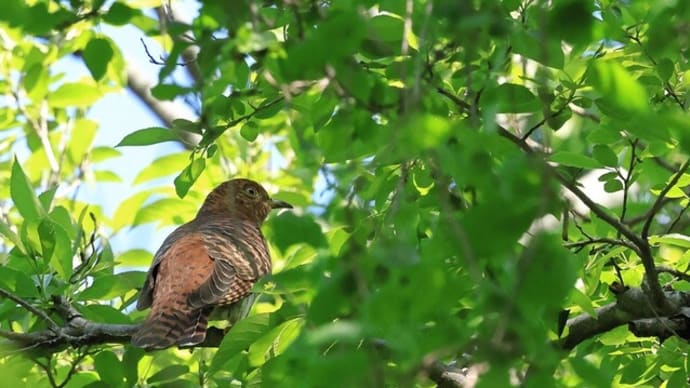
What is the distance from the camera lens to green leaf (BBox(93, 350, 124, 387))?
16.1 feet

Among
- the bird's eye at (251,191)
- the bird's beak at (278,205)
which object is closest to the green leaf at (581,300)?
the bird's beak at (278,205)

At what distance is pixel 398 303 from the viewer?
2.31 metres

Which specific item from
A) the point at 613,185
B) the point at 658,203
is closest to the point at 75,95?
the point at 613,185

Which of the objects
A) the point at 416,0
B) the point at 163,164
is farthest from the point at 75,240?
the point at 416,0

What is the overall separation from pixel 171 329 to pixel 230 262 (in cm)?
99

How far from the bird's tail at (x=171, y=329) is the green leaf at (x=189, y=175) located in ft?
2.24

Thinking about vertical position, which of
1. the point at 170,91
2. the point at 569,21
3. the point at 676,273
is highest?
the point at 569,21

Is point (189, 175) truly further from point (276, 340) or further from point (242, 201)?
point (242, 201)

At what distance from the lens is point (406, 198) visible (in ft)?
13.6

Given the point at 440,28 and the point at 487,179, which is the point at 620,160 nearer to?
the point at 440,28

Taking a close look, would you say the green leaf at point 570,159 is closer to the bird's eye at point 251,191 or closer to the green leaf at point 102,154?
the bird's eye at point 251,191

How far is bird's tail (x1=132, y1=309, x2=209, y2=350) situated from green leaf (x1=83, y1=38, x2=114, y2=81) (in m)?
1.62

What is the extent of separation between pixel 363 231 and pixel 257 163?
17.5ft

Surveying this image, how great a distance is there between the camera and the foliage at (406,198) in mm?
2350
